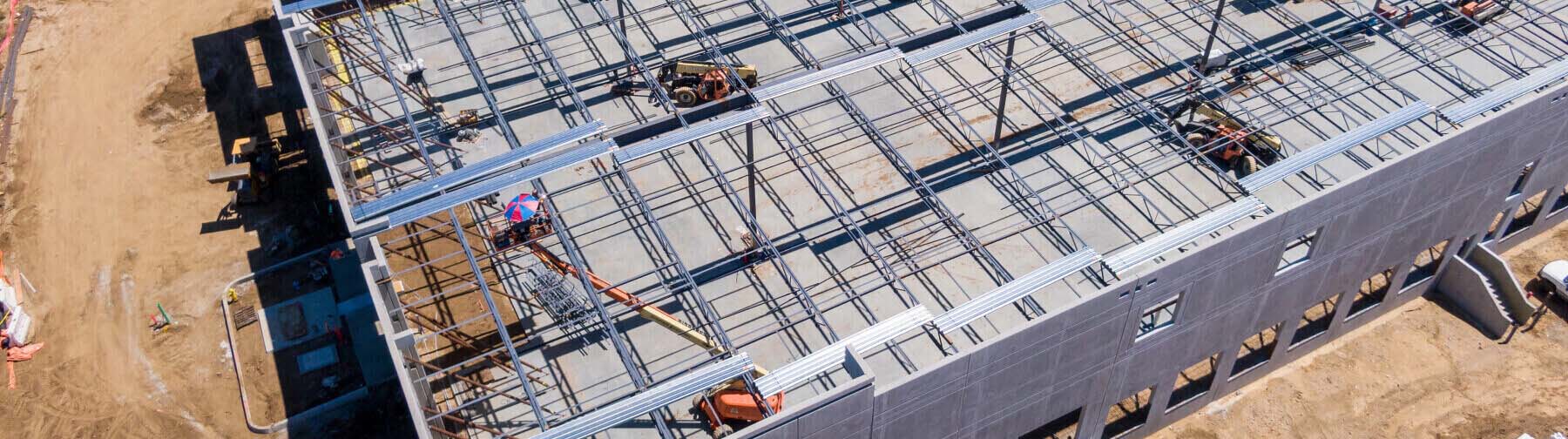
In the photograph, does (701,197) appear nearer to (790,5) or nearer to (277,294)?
(790,5)

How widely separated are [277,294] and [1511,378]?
51287mm

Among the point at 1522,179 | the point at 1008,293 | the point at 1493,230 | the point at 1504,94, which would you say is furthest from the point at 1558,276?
the point at 1008,293

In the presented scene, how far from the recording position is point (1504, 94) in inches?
1405

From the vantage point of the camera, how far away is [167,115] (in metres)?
56.8

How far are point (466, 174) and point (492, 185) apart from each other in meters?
1.56

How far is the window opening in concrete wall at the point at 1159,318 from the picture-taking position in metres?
33.8

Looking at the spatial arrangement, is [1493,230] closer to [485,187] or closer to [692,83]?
[692,83]

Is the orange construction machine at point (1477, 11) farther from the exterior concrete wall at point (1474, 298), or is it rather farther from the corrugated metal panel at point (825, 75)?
the corrugated metal panel at point (825, 75)

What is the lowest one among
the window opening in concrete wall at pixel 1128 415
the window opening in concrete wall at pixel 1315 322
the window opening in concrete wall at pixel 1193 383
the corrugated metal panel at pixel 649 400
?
the window opening in concrete wall at pixel 1128 415

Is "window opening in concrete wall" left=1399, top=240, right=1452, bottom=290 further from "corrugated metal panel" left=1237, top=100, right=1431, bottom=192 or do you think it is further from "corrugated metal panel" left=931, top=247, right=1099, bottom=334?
"corrugated metal panel" left=931, top=247, right=1099, bottom=334

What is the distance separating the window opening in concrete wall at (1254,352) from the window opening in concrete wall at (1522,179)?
34.1 ft

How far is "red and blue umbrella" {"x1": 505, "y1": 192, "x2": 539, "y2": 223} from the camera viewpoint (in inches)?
1416

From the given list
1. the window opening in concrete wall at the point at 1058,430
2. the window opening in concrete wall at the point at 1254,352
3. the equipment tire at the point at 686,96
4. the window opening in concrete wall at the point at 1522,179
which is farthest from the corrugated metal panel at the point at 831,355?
the window opening in concrete wall at the point at 1522,179

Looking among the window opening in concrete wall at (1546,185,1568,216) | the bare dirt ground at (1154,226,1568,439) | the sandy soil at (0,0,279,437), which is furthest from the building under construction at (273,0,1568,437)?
the sandy soil at (0,0,279,437)
